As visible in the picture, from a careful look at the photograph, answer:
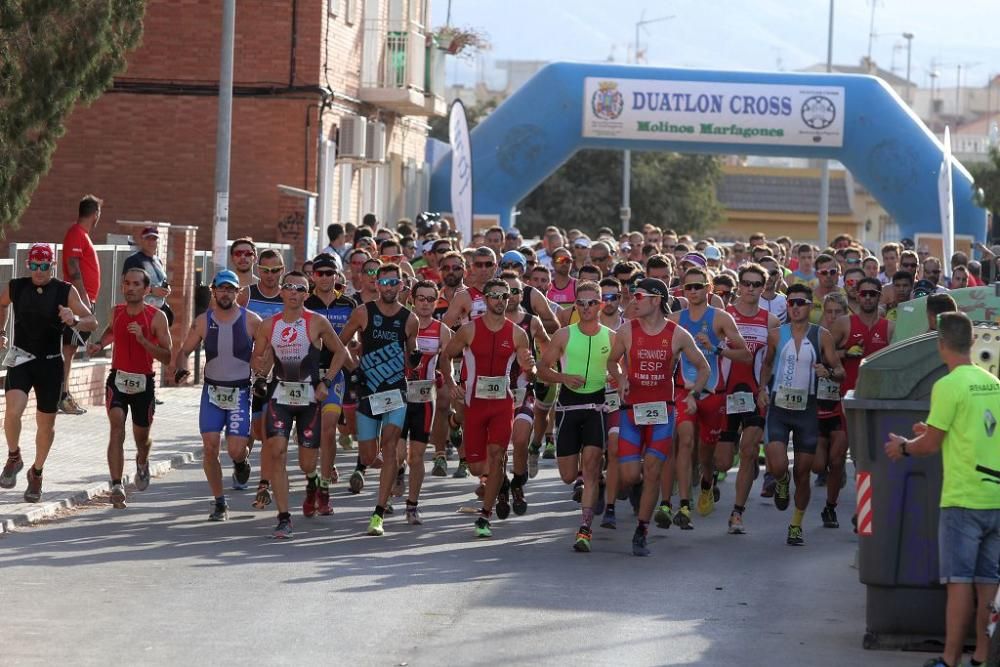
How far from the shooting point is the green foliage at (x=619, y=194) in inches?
2645

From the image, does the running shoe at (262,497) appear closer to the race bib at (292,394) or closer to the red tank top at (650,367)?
the race bib at (292,394)

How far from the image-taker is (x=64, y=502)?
13562mm

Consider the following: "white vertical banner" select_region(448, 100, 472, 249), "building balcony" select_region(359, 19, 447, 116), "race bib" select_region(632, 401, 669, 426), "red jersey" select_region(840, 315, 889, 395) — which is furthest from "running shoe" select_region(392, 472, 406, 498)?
"building balcony" select_region(359, 19, 447, 116)

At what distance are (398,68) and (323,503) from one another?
2274 cm

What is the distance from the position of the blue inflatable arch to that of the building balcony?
286 centimetres

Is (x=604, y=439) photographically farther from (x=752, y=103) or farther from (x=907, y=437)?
(x=752, y=103)

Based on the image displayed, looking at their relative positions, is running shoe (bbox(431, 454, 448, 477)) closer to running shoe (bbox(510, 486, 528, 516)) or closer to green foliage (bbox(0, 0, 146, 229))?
running shoe (bbox(510, 486, 528, 516))

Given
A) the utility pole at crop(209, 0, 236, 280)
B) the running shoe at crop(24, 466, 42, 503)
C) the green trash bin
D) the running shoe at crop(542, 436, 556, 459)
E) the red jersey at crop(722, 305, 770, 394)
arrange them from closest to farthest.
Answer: the green trash bin, the running shoe at crop(24, 466, 42, 503), the red jersey at crop(722, 305, 770, 394), the running shoe at crop(542, 436, 556, 459), the utility pole at crop(209, 0, 236, 280)

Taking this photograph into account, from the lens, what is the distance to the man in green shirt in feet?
27.9

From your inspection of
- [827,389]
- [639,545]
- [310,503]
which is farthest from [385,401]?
[827,389]

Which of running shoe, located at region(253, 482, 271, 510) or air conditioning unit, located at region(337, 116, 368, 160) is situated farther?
air conditioning unit, located at region(337, 116, 368, 160)

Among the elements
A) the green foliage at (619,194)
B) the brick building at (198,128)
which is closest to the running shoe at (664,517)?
the brick building at (198,128)

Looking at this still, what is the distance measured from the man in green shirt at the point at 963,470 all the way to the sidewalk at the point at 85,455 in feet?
21.7

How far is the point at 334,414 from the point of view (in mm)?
14055
